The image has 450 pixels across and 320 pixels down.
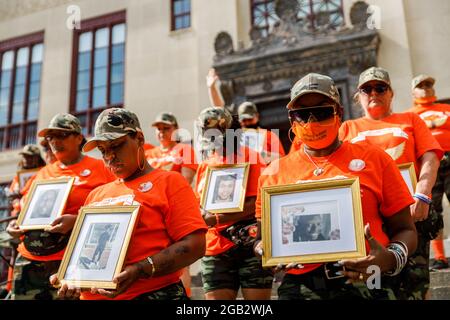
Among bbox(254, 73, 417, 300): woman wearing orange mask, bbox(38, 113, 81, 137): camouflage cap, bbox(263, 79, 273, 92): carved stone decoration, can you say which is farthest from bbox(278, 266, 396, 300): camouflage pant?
bbox(263, 79, 273, 92): carved stone decoration

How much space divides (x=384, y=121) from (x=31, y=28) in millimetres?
13287

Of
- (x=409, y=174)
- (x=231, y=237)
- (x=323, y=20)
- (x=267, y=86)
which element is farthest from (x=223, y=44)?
(x=409, y=174)

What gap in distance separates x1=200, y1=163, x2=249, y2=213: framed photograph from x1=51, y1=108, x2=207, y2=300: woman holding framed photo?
2.70 ft

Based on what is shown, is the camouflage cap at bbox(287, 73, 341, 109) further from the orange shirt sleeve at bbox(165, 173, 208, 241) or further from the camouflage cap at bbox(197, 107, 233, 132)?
the camouflage cap at bbox(197, 107, 233, 132)

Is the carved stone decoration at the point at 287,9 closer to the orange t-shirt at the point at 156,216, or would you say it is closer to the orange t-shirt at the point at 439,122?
the orange t-shirt at the point at 439,122

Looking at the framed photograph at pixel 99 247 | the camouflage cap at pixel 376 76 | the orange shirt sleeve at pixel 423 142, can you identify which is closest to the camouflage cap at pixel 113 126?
the framed photograph at pixel 99 247

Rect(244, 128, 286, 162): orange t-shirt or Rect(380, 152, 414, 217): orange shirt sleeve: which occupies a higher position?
Rect(244, 128, 286, 162): orange t-shirt

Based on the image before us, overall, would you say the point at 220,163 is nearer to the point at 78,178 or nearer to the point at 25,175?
the point at 78,178

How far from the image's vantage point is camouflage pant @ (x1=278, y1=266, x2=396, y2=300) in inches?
82.2

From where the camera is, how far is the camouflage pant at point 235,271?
338 cm

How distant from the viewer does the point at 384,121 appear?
3.27 m

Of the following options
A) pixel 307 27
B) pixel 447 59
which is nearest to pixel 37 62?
pixel 307 27

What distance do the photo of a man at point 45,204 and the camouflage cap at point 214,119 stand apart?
129 centimetres

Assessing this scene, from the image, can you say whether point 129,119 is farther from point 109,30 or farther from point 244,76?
point 109,30
